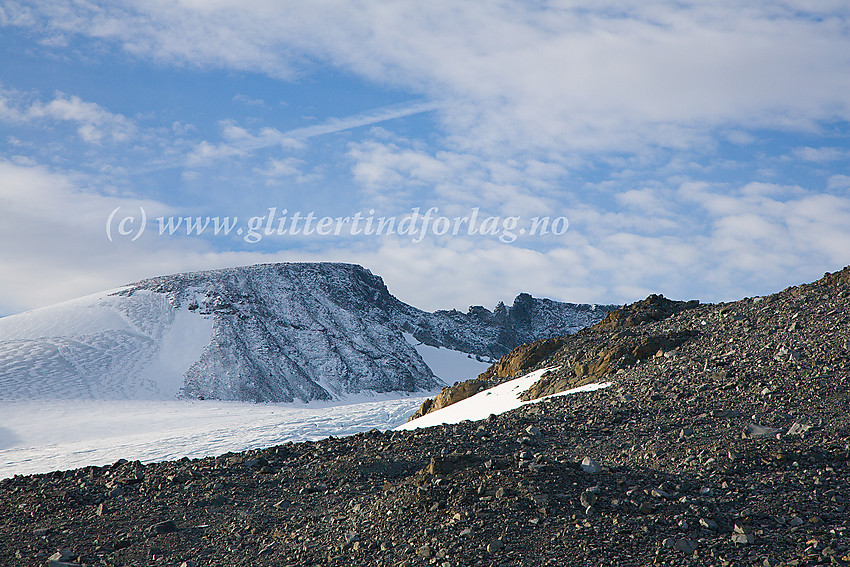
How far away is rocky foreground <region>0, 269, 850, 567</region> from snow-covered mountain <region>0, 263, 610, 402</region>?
157ft

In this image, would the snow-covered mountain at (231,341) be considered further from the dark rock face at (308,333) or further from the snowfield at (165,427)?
the snowfield at (165,427)

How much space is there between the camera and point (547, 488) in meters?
8.86

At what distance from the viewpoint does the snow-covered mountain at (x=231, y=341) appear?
59.4 meters

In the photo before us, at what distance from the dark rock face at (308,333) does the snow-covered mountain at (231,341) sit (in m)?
0.18

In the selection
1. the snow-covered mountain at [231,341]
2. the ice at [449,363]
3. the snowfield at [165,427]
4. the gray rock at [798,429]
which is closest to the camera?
the gray rock at [798,429]

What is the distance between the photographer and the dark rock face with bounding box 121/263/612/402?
217ft

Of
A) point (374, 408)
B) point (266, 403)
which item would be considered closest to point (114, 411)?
point (266, 403)

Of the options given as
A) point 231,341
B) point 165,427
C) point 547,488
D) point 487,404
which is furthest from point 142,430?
point 547,488

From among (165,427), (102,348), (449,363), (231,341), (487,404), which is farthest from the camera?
(449,363)

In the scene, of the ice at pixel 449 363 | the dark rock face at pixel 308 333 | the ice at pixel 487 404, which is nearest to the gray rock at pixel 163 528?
the ice at pixel 487 404

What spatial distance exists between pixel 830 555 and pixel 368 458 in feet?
24.5

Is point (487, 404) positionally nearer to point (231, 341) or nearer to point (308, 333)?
point (231, 341)

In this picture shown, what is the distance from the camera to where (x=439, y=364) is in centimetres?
9275

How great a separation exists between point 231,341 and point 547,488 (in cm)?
6658
